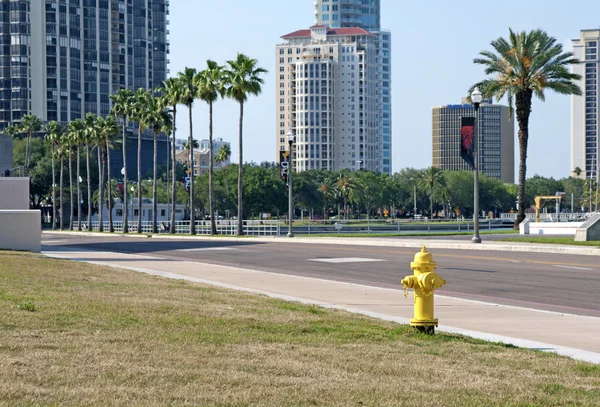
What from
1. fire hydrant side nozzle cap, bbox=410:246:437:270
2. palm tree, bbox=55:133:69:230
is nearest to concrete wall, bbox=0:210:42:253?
fire hydrant side nozzle cap, bbox=410:246:437:270

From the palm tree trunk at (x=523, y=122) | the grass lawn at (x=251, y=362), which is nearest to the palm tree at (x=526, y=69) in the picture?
the palm tree trunk at (x=523, y=122)

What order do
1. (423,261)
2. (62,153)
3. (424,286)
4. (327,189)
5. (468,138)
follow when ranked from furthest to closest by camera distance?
1. (327,189)
2. (62,153)
3. (468,138)
4. (423,261)
5. (424,286)

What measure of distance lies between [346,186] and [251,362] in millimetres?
153780

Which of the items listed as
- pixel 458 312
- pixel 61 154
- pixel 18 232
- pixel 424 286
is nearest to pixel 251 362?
pixel 424 286

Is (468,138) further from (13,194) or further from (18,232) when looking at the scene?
(13,194)

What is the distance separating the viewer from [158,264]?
30.8 m

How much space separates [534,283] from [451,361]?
1293cm

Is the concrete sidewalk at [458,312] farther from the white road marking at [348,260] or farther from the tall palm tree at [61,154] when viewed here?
the tall palm tree at [61,154]

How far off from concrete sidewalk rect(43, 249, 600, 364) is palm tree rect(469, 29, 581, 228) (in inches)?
1466

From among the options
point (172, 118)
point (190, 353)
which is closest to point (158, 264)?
point (190, 353)

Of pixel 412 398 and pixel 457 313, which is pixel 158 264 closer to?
pixel 457 313

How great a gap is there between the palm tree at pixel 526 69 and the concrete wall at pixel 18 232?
30553 mm

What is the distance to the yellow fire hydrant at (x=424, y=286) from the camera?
10.8 meters

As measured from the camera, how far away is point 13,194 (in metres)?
54.3
